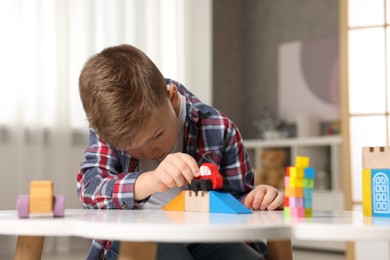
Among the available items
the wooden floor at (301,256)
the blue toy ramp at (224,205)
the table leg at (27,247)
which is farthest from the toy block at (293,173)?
the wooden floor at (301,256)

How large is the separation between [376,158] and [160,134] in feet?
1.33

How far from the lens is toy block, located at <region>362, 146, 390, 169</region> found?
99 centimetres

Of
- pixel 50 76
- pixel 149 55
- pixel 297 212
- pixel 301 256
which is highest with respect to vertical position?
pixel 149 55

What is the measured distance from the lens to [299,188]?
0.92 m

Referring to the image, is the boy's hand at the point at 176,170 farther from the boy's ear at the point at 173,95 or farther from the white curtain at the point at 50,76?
the white curtain at the point at 50,76

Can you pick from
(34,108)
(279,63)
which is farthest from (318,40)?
(34,108)

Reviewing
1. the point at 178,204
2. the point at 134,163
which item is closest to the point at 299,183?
the point at 178,204

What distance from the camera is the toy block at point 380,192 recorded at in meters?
0.97

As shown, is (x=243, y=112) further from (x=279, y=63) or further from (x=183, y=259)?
(x=183, y=259)

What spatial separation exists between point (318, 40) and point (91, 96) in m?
3.46

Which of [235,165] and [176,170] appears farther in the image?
[235,165]

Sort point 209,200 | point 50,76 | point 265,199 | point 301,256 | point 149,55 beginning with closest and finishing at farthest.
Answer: point 209,200
point 265,199
point 50,76
point 301,256
point 149,55

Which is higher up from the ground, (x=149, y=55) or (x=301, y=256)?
(x=149, y=55)

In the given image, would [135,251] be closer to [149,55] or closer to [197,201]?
[197,201]
